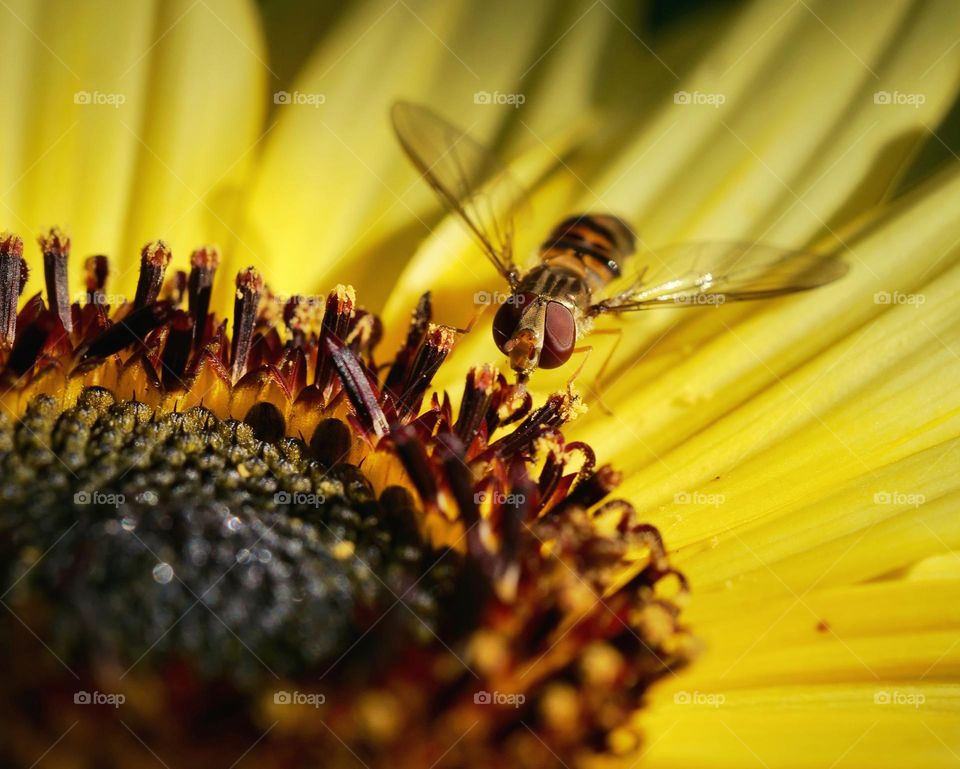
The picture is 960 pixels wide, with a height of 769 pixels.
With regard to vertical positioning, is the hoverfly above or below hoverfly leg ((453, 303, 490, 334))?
above

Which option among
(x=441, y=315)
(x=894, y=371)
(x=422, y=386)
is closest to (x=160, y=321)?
(x=422, y=386)

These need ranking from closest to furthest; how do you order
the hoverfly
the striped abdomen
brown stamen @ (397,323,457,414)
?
brown stamen @ (397,323,457,414) → the hoverfly → the striped abdomen

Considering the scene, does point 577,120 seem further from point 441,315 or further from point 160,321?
point 160,321

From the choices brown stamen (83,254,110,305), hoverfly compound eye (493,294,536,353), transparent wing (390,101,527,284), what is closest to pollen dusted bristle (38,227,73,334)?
brown stamen (83,254,110,305)

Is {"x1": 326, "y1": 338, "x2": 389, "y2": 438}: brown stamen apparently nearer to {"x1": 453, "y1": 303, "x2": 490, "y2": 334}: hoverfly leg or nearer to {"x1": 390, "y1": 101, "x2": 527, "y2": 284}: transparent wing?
{"x1": 453, "y1": 303, "x2": 490, "y2": 334}: hoverfly leg

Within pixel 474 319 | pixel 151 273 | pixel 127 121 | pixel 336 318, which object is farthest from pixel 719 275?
pixel 127 121

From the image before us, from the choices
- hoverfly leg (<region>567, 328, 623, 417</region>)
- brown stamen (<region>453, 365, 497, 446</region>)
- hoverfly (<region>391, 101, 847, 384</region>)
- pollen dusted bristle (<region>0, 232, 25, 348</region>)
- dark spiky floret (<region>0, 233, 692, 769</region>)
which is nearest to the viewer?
dark spiky floret (<region>0, 233, 692, 769</region>)

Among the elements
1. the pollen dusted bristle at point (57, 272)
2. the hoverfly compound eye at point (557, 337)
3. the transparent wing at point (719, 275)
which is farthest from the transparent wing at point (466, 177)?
the pollen dusted bristle at point (57, 272)
